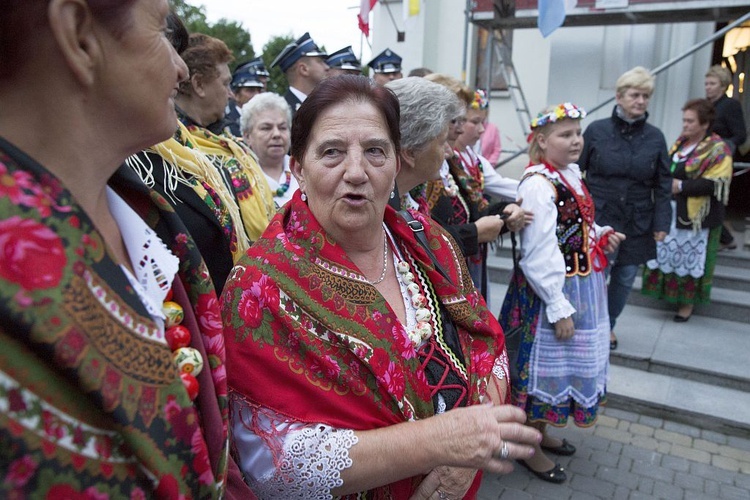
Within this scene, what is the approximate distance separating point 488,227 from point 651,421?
2457 millimetres

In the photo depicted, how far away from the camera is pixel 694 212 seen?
542cm

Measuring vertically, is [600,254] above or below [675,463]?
above

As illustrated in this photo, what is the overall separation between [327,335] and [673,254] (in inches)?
209

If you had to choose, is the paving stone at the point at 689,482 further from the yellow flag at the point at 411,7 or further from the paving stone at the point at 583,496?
the yellow flag at the point at 411,7

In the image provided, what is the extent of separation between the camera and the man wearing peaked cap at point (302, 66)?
519 cm

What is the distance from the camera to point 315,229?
1.58 metres

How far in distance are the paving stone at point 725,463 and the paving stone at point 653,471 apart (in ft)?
1.23

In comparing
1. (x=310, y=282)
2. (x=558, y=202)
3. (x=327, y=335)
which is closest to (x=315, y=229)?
(x=310, y=282)

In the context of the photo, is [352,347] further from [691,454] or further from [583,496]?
[691,454]

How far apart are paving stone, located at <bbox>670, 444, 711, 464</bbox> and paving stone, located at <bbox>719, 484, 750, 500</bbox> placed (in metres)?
0.28

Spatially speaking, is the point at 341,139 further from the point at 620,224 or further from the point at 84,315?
the point at 620,224

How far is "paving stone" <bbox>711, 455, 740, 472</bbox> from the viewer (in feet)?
11.8

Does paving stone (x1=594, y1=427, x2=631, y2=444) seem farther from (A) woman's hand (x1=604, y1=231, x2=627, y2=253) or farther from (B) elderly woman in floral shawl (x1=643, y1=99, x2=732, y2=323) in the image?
A: (B) elderly woman in floral shawl (x1=643, y1=99, x2=732, y2=323)

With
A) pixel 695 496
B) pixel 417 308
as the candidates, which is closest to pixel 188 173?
pixel 417 308
